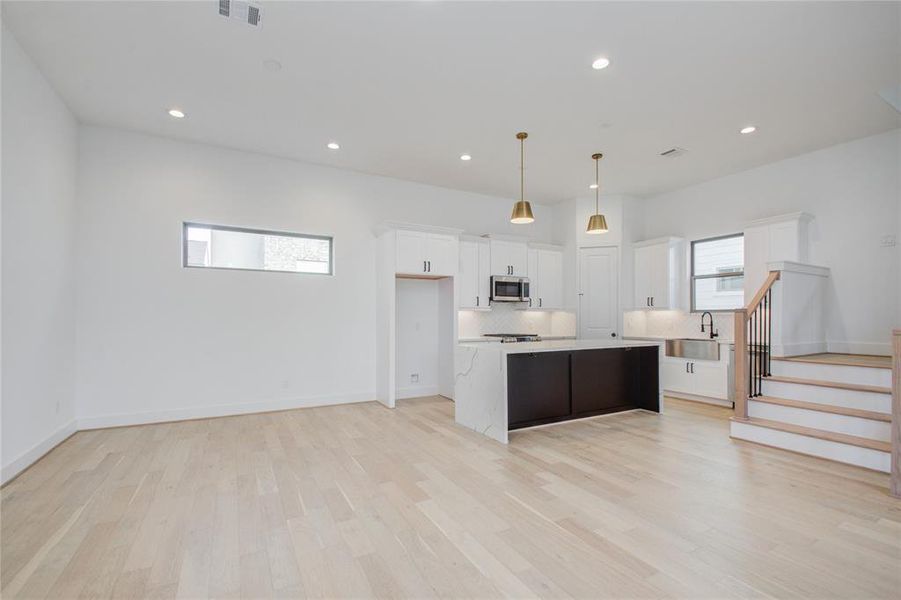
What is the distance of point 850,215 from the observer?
501cm

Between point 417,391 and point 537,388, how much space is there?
2.42 metres

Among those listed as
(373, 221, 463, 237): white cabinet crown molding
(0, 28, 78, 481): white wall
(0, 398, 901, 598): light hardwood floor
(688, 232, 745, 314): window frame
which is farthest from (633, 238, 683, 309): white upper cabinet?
(0, 28, 78, 481): white wall

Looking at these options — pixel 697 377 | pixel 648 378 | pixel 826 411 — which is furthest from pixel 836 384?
pixel 697 377

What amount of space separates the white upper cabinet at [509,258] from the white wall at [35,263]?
5.21 m

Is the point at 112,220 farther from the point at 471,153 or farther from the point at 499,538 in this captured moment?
the point at 499,538

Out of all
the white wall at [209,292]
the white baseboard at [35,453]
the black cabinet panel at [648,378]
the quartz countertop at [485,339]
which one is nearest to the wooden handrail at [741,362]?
the black cabinet panel at [648,378]

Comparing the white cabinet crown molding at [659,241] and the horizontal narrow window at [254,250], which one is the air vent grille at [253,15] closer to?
the horizontal narrow window at [254,250]

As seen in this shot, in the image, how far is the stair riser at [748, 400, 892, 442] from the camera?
3465mm

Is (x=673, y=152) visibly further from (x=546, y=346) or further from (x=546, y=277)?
(x=546, y=346)

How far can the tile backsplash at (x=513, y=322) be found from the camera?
6805 mm

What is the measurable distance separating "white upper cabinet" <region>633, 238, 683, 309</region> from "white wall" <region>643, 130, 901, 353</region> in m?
1.03

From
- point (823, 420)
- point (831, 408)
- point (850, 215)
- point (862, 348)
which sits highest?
point (850, 215)

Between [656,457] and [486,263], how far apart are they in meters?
3.82

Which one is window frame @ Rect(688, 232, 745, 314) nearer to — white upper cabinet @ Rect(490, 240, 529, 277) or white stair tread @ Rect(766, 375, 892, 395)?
white stair tread @ Rect(766, 375, 892, 395)
